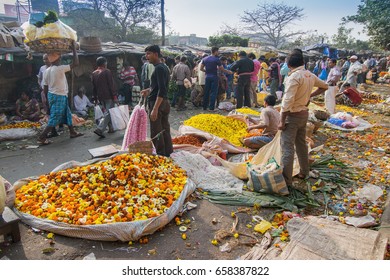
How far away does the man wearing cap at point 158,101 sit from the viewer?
183 inches

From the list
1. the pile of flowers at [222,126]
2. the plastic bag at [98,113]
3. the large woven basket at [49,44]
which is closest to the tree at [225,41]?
the plastic bag at [98,113]

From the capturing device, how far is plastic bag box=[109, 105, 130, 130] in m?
7.21

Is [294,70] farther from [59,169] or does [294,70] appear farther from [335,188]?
[59,169]

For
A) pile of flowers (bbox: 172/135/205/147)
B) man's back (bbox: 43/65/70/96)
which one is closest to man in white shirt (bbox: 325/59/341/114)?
pile of flowers (bbox: 172/135/205/147)

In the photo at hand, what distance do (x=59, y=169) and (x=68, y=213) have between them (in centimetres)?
116

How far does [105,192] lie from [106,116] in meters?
3.83

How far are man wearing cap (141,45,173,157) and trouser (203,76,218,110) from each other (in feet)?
15.9

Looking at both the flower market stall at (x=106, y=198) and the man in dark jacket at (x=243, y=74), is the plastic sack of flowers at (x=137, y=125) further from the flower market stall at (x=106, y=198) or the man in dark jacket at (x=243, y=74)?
the man in dark jacket at (x=243, y=74)

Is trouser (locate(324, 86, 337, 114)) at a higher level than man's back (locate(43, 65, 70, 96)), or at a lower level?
lower

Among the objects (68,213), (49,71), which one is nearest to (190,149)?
(68,213)

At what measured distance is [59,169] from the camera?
4238 millimetres

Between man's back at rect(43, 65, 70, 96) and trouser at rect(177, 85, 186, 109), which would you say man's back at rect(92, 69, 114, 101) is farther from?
trouser at rect(177, 85, 186, 109)

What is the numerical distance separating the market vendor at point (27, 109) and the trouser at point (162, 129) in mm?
5025

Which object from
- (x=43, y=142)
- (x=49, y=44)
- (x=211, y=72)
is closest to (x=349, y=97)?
(x=211, y=72)
